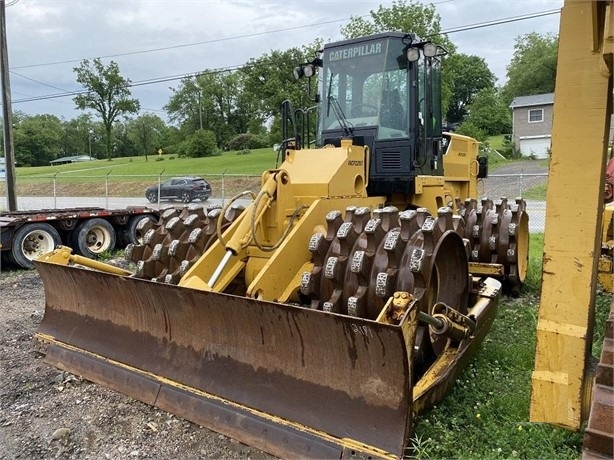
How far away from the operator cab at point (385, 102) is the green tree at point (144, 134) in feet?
276

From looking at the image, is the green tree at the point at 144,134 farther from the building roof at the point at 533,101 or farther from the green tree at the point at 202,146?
the building roof at the point at 533,101

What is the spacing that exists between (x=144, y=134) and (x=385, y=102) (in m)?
86.9

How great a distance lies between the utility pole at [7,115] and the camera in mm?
14125

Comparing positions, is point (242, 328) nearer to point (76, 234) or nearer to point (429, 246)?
point (429, 246)

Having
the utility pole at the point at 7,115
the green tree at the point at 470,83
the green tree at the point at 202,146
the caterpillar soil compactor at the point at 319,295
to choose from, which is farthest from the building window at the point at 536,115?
the caterpillar soil compactor at the point at 319,295

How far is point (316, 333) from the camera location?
3266 mm

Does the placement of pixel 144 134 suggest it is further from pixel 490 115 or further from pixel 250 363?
pixel 250 363

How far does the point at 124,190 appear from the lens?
34.4 metres

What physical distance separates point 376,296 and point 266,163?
1488 inches

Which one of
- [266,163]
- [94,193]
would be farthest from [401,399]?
[266,163]

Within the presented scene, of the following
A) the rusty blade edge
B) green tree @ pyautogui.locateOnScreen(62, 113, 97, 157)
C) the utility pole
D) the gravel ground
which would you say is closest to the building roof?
the utility pole

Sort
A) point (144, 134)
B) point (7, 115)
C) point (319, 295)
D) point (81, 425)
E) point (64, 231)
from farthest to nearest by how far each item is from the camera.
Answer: point (144, 134), point (7, 115), point (64, 231), point (319, 295), point (81, 425)

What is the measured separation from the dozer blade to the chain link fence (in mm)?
17256

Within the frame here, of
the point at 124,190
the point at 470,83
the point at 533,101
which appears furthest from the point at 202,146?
the point at 470,83
